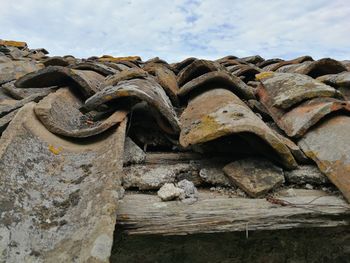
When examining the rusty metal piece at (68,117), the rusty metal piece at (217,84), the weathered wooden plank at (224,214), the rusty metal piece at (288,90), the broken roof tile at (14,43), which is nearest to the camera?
the weathered wooden plank at (224,214)

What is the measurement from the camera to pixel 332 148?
6.26 feet

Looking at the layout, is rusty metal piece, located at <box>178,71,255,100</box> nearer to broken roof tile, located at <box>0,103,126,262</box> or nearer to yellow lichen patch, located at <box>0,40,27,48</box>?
broken roof tile, located at <box>0,103,126,262</box>

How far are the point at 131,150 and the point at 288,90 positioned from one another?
4.54 ft

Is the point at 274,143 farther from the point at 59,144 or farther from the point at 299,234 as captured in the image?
the point at 59,144

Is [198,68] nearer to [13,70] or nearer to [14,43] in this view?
[13,70]

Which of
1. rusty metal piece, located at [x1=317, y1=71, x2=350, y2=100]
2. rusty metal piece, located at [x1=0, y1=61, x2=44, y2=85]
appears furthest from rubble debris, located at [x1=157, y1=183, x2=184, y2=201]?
rusty metal piece, located at [x1=0, y1=61, x2=44, y2=85]

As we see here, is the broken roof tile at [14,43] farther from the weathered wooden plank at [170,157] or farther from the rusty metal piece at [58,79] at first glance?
the weathered wooden plank at [170,157]

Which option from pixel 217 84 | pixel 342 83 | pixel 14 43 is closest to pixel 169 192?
pixel 217 84

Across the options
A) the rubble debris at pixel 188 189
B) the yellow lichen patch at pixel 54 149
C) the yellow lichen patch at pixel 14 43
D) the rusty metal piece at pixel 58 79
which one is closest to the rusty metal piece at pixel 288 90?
the rubble debris at pixel 188 189

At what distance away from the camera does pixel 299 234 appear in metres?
1.80

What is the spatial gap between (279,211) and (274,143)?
38cm

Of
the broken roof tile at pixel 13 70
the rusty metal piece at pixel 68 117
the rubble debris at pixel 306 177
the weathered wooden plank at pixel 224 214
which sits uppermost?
the broken roof tile at pixel 13 70

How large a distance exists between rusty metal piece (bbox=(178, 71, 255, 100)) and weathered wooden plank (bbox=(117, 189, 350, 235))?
127 cm

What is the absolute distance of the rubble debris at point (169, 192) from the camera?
165cm
